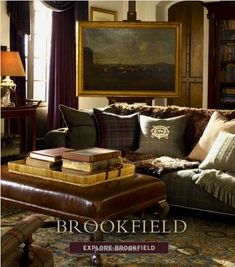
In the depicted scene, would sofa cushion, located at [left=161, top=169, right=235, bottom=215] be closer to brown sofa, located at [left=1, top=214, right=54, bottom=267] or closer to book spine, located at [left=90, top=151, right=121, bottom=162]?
book spine, located at [left=90, top=151, right=121, bottom=162]

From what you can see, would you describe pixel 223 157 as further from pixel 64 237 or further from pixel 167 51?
pixel 167 51

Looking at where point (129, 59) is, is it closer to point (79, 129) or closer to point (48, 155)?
point (79, 129)

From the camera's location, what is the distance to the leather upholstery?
2408 millimetres

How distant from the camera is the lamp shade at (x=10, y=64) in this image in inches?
191

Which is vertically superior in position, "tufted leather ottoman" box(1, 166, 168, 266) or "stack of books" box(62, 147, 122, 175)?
"stack of books" box(62, 147, 122, 175)

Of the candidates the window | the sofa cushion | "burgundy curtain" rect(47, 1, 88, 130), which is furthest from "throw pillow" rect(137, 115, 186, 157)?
the window

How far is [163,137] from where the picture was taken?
3.87m

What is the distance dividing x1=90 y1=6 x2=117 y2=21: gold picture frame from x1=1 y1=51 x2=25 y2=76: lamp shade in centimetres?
201

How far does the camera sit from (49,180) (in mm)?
2646

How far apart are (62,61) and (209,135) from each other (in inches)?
123

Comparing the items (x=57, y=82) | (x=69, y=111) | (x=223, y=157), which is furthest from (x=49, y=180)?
(x=57, y=82)

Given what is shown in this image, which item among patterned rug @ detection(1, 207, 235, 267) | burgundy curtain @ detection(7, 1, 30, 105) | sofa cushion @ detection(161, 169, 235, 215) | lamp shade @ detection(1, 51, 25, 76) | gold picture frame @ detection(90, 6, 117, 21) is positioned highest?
gold picture frame @ detection(90, 6, 117, 21)

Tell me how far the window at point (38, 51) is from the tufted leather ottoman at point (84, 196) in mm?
3511

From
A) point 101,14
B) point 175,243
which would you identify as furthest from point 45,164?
→ point 101,14
